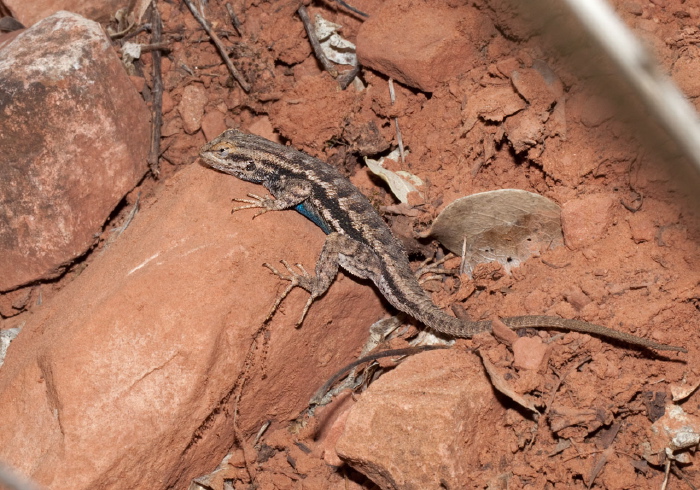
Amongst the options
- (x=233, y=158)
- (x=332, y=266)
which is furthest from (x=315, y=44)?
(x=332, y=266)

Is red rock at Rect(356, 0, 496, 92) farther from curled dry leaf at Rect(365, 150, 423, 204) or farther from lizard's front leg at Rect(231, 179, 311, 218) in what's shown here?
lizard's front leg at Rect(231, 179, 311, 218)

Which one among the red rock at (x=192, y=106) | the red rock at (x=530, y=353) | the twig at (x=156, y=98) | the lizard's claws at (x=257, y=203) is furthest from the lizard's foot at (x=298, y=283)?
the red rock at (x=192, y=106)

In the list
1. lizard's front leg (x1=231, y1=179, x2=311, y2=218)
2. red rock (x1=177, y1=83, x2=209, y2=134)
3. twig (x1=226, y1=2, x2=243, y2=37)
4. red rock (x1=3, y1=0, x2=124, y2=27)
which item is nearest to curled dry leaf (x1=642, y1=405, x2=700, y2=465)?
lizard's front leg (x1=231, y1=179, x2=311, y2=218)

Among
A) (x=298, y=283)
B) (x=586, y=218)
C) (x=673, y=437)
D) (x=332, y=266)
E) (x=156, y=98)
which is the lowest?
(x=673, y=437)

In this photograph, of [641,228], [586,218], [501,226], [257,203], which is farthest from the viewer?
[257,203]

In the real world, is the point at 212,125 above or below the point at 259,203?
above

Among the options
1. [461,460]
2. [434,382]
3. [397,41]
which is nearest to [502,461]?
[461,460]

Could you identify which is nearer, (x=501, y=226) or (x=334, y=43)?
(x=501, y=226)

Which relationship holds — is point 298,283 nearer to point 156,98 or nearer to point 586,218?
point 586,218

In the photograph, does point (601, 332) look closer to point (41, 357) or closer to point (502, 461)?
point (502, 461)

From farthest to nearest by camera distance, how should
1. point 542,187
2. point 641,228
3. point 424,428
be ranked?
point 542,187 < point 641,228 < point 424,428
